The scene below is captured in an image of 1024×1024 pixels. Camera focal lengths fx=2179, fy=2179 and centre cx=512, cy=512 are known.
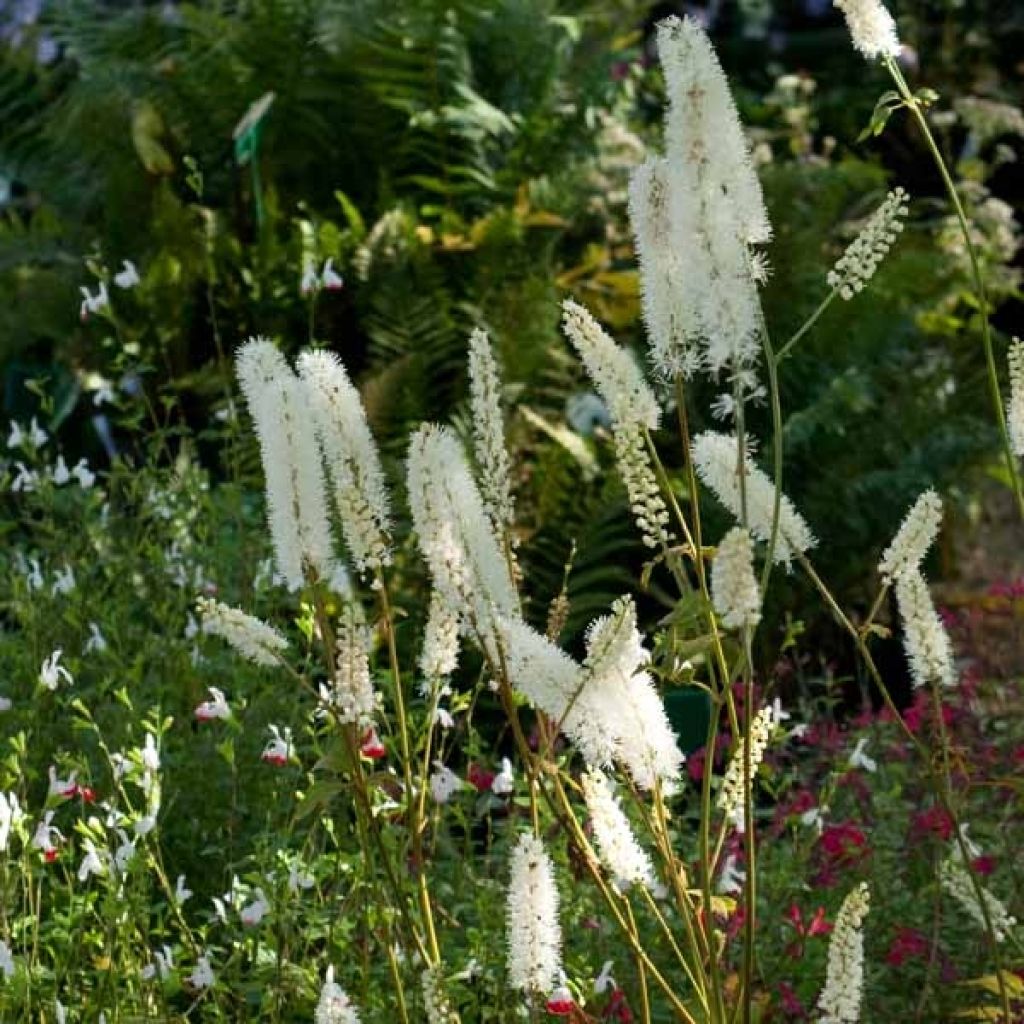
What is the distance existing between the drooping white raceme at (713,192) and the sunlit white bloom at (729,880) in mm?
1247

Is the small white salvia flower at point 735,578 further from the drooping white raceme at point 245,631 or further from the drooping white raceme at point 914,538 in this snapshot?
the drooping white raceme at point 245,631

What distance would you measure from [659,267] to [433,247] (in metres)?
4.11

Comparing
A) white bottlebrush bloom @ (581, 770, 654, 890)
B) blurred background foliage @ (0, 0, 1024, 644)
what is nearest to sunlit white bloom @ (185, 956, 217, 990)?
white bottlebrush bloom @ (581, 770, 654, 890)

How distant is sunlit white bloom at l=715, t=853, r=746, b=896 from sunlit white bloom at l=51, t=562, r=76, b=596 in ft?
3.92

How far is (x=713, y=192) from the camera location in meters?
1.67

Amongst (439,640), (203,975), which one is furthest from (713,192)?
(203,975)

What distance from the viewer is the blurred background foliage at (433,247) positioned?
5422 mm

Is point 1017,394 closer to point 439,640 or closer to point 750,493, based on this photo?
point 750,493

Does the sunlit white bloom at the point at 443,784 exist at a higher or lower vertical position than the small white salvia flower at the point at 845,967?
lower

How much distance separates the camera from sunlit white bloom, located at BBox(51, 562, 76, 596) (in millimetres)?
3586

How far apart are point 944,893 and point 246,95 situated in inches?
150

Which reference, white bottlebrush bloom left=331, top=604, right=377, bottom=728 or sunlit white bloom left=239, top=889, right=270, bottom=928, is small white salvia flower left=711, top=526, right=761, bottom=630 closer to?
white bottlebrush bloom left=331, top=604, right=377, bottom=728

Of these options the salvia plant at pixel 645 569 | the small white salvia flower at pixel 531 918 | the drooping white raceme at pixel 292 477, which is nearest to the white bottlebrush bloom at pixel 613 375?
the salvia plant at pixel 645 569

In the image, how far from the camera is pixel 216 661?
3.63 m
